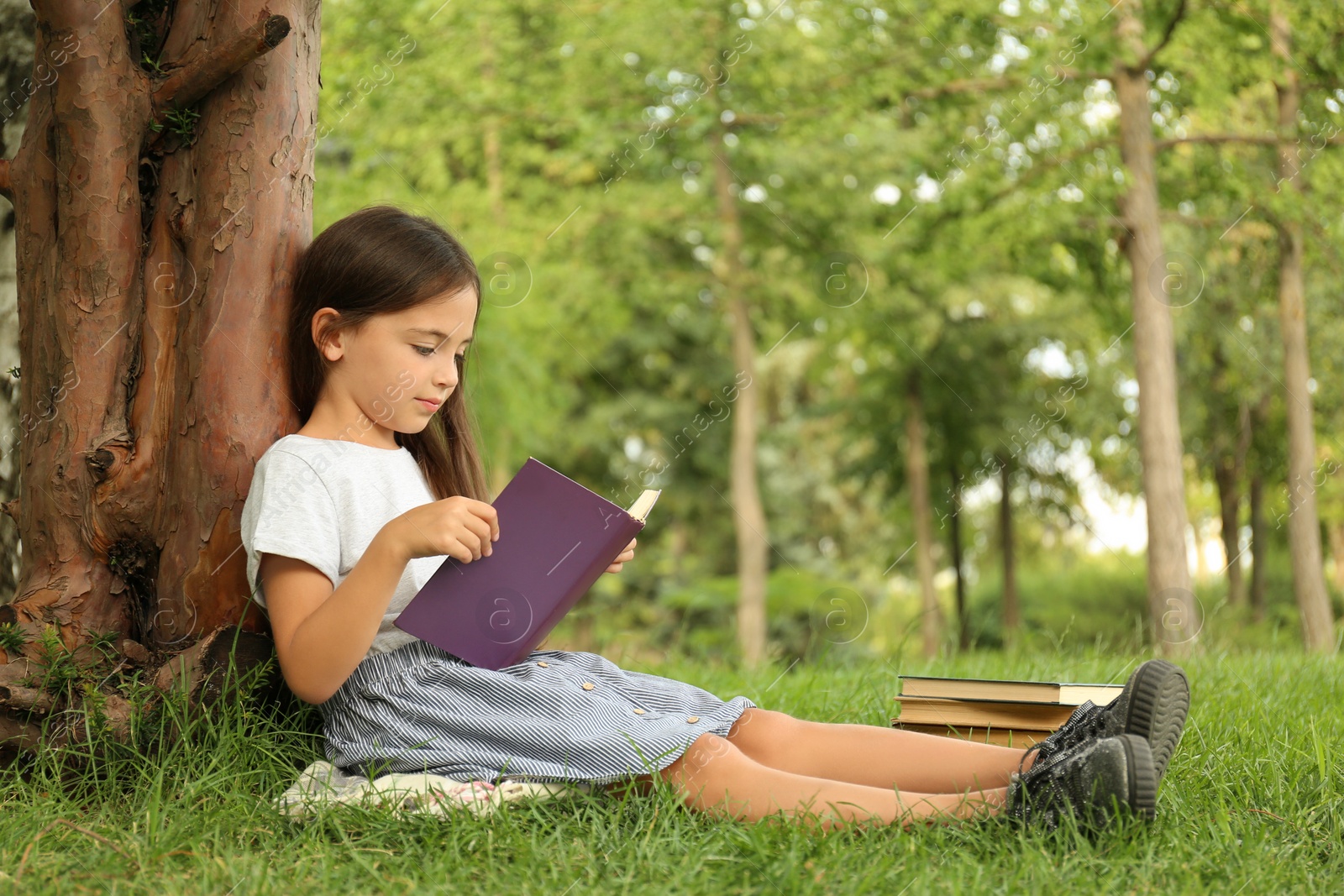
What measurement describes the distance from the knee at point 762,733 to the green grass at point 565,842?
236mm

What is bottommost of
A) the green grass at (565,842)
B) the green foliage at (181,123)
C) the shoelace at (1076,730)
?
the green grass at (565,842)

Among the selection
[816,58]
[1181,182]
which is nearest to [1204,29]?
[1181,182]

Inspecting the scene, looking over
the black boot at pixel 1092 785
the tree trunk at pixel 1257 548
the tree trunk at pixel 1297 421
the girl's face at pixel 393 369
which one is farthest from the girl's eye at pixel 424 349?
the tree trunk at pixel 1257 548

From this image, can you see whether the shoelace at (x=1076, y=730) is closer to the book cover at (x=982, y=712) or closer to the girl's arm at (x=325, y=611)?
the book cover at (x=982, y=712)

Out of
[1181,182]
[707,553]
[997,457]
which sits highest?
[1181,182]

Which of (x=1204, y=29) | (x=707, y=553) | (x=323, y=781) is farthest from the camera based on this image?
(x=707, y=553)

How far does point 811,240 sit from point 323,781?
9935 millimetres

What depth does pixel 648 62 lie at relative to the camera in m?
9.18

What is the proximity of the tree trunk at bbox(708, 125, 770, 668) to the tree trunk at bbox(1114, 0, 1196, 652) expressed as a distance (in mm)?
4462

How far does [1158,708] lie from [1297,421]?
6408mm

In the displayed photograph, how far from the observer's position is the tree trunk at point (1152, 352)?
6.74 m

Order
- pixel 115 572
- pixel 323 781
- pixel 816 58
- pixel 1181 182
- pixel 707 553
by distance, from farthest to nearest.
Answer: pixel 707 553, pixel 816 58, pixel 1181 182, pixel 115 572, pixel 323 781

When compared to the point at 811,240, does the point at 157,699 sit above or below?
below

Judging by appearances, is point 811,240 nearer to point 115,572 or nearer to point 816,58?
point 816,58
